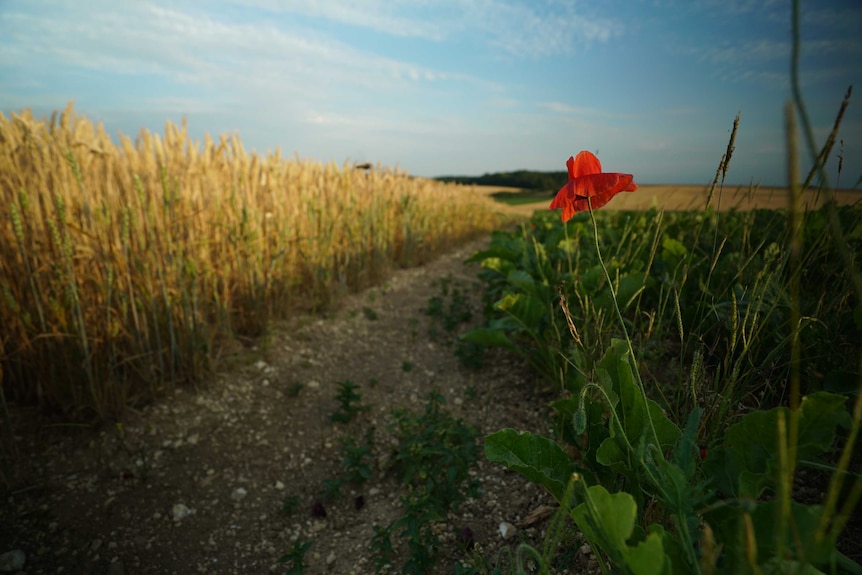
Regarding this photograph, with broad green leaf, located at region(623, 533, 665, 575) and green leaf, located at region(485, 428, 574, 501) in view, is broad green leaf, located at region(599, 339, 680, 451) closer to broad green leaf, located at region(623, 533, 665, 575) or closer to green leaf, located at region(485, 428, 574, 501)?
green leaf, located at region(485, 428, 574, 501)

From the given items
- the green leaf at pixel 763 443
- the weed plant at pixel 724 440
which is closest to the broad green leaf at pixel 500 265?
the weed plant at pixel 724 440

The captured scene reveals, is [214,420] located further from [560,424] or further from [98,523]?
[560,424]

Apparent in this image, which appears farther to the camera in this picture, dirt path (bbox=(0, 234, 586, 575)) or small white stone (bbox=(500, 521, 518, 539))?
dirt path (bbox=(0, 234, 586, 575))

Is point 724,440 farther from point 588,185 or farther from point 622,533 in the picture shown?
point 588,185

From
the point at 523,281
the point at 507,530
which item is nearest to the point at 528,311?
the point at 523,281

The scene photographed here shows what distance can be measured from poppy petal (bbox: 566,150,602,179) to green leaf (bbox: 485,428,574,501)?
0.70 metres

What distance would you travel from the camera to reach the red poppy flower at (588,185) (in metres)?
0.97

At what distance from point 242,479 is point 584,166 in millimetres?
2306

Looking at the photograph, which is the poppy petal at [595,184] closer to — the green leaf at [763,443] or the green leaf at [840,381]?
the green leaf at [763,443]

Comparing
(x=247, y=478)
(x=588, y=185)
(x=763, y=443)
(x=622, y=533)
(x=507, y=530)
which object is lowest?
(x=247, y=478)

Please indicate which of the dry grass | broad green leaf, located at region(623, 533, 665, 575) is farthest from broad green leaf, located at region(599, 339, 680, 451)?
the dry grass

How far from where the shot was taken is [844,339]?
1.65 meters

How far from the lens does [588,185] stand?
99cm

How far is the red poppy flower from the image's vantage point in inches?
38.3
